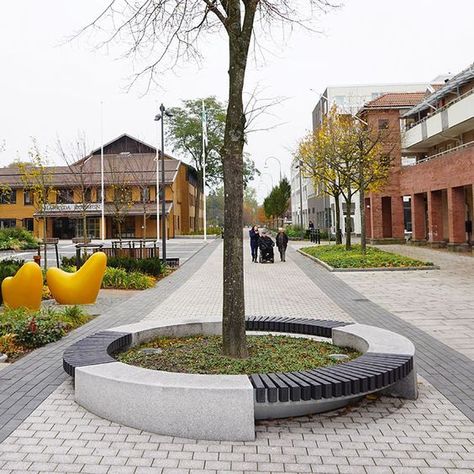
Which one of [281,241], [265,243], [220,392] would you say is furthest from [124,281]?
[220,392]

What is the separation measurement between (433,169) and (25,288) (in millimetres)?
24465

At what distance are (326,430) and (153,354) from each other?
97.8 inches

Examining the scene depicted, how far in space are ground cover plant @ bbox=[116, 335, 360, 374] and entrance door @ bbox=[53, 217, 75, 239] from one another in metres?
50.3

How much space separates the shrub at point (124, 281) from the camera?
15.2 metres

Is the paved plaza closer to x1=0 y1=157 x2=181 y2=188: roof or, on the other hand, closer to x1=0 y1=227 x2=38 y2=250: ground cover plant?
x1=0 y1=227 x2=38 y2=250: ground cover plant

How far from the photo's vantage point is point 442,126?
27750 mm

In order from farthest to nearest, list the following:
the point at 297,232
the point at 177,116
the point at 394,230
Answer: the point at 177,116, the point at 297,232, the point at 394,230

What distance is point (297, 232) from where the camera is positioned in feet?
158

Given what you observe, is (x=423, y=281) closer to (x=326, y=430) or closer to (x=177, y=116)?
(x=326, y=430)

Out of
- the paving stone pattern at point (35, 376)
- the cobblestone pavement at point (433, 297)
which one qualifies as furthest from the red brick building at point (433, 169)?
the paving stone pattern at point (35, 376)

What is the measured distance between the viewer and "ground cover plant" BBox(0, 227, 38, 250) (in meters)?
33.2

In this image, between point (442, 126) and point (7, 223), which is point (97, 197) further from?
point (442, 126)

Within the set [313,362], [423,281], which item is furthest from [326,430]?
[423,281]

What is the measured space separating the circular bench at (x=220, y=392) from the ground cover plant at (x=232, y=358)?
55 centimetres
